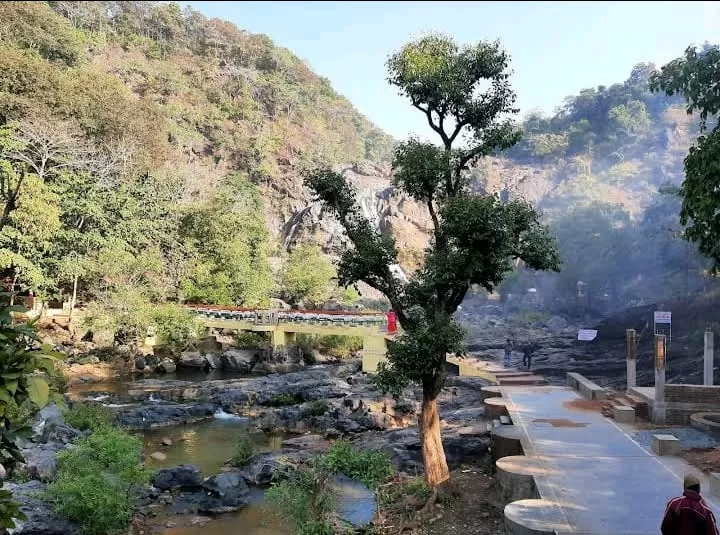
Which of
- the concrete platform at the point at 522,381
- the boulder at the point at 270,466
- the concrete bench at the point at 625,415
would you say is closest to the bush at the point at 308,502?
the boulder at the point at 270,466

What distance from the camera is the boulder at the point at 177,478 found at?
13281 millimetres

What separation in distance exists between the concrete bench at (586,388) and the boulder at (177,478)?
1067 cm

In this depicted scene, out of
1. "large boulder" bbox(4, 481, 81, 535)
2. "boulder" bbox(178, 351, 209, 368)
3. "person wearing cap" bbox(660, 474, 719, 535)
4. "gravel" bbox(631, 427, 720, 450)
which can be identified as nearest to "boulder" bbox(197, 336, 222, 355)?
"boulder" bbox(178, 351, 209, 368)

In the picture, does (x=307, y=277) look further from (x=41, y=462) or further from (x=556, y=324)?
(x=41, y=462)

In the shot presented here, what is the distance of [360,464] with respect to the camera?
34.4ft

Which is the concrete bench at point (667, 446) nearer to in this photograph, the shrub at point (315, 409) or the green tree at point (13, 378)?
the green tree at point (13, 378)

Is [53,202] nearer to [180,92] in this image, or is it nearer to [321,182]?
[321,182]

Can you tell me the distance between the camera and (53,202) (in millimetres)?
28219

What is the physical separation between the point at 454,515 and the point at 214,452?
9095mm

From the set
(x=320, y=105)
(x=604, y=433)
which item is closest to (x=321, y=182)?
(x=604, y=433)

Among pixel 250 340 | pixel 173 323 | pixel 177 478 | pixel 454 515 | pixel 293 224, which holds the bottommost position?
pixel 177 478

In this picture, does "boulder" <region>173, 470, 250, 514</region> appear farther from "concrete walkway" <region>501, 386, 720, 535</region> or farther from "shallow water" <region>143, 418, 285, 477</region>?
"concrete walkway" <region>501, 386, 720, 535</region>

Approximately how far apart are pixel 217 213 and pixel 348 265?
84.8 ft

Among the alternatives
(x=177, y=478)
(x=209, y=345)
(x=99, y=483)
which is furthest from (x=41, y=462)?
(x=209, y=345)
